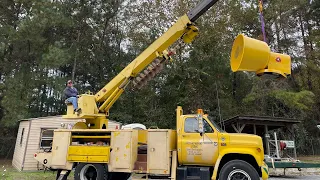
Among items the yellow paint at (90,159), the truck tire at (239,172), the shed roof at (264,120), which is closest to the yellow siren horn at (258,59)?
the truck tire at (239,172)

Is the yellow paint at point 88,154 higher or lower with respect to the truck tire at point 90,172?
higher

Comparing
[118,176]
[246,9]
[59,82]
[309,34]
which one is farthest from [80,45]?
[309,34]

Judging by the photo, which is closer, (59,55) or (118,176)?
(118,176)

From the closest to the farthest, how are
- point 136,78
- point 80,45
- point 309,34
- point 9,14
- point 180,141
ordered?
point 180,141 → point 136,78 → point 9,14 → point 80,45 → point 309,34

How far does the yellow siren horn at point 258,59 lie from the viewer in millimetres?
6320

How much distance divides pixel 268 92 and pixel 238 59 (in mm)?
13903

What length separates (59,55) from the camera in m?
17.2

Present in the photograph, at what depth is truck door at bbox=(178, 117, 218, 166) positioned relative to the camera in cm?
747

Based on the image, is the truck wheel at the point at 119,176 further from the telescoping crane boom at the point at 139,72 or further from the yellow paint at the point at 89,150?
the telescoping crane boom at the point at 139,72

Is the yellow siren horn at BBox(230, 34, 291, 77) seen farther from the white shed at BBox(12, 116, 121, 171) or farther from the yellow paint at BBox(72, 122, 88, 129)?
the white shed at BBox(12, 116, 121, 171)

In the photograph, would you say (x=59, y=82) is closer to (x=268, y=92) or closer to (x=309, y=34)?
(x=268, y=92)

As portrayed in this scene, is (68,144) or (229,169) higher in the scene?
(68,144)

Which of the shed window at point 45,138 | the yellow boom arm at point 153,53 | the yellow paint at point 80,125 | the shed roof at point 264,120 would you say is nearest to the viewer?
the yellow boom arm at point 153,53

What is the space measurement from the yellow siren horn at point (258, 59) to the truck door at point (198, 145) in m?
2.03
